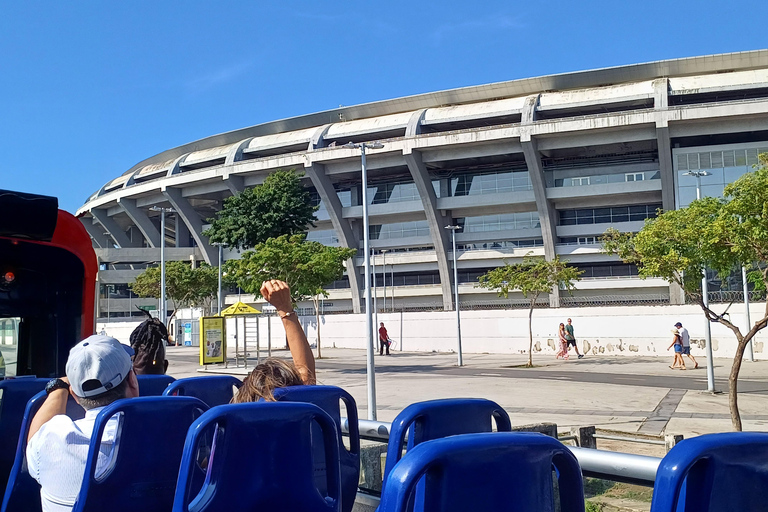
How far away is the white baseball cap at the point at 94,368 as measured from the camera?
2.66m

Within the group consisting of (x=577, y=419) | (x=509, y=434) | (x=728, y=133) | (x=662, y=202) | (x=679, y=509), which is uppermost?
(x=728, y=133)

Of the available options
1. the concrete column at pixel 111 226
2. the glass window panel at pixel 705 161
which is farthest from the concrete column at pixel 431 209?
the concrete column at pixel 111 226

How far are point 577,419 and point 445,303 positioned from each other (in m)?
34.8

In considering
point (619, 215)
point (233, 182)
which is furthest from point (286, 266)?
point (619, 215)

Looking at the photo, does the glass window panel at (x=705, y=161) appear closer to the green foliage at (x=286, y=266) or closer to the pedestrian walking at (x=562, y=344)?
the pedestrian walking at (x=562, y=344)

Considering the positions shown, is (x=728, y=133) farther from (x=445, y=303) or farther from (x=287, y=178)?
(x=287, y=178)

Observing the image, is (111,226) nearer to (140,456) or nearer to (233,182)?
(233,182)

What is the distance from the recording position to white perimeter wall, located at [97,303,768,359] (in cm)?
2961

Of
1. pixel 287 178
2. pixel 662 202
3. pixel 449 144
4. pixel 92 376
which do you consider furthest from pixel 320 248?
pixel 92 376

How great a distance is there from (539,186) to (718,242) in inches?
1257

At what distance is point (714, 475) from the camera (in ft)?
5.67

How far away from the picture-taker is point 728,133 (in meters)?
40.4

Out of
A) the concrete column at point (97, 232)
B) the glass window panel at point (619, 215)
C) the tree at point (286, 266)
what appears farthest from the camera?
the concrete column at point (97, 232)

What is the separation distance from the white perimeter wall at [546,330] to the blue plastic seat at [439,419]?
2795 centimetres
